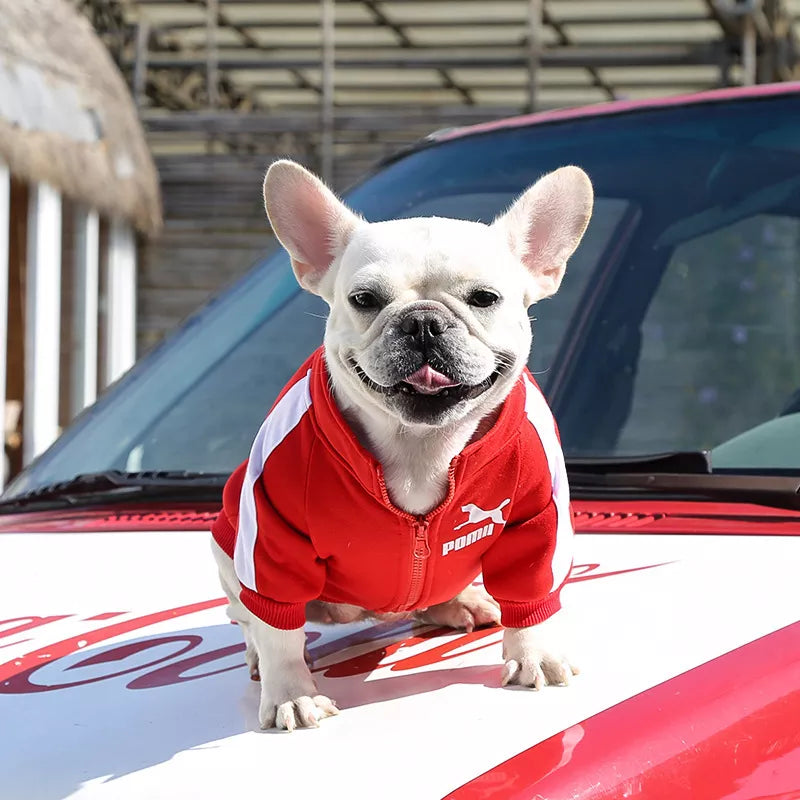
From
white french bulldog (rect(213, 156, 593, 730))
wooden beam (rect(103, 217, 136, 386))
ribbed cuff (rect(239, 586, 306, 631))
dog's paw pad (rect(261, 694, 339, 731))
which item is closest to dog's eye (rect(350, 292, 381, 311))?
white french bulldog (rect(213, 156, 593, 730))

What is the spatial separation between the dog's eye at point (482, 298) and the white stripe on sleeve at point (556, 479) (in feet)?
0.55

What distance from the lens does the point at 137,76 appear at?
11219 mm

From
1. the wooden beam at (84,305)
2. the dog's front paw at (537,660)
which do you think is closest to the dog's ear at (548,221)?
the dog's front paw at (537,660)

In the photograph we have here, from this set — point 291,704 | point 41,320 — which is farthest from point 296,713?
Answer: point 41,320

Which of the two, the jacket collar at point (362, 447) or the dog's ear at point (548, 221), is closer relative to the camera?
the jacket collar at point (362, 447)

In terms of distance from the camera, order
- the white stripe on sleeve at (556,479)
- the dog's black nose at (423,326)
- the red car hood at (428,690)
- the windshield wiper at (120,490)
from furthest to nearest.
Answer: the windshield wiper at (120,490), the white stripe on sleeve at (556,479), the dog's black nose at (423,326), the red car hood at (428,690)

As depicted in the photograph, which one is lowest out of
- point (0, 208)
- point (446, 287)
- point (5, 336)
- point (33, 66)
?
point (5, 336)

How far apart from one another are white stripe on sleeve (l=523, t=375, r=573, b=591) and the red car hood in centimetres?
8

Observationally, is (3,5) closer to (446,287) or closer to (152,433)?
(152,433)

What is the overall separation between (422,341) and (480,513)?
25 cm

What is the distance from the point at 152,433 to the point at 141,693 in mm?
1170

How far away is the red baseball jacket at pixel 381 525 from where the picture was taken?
1565 mm

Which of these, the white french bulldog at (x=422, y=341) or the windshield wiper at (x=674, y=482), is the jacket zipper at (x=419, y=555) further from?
the windshield wiper at (x=674, y=482)

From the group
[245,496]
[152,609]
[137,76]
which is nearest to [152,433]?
[152,609]
